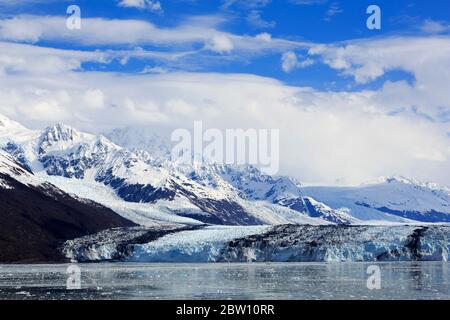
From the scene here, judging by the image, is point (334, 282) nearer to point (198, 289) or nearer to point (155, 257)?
point (198, 289)

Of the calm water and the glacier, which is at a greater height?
the glacier

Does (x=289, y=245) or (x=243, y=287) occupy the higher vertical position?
(x=289, y=245)

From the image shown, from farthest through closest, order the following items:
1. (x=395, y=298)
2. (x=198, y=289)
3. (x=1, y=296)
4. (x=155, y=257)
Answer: (x=155, y=257), (x=198, y=289), (x=1, y=296), (x=395, y=298)

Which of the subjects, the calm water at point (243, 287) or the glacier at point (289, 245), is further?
the glacier at point (289, 245)

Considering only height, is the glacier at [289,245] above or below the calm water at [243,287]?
above

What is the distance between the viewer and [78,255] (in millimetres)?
178750

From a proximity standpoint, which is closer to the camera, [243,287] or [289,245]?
[243,287]

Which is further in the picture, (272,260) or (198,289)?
(272,260)

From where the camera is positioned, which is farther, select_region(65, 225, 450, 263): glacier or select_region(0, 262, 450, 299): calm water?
select_region(65, 225, 450, 263): glacier
